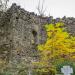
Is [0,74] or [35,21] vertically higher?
[35,21]

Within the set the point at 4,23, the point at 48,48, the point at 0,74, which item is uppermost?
the point at 4,23

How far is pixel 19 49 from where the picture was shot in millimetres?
17562

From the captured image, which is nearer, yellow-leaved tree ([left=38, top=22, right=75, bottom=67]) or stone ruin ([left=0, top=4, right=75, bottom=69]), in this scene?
yellow-leaved tree ([left=38, top=22, right=75, bottom=67])

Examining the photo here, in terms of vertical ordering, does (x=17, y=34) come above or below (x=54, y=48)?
above

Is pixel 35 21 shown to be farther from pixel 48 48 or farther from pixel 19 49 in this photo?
pixel 48 48

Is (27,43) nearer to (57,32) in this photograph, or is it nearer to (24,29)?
(24,29)

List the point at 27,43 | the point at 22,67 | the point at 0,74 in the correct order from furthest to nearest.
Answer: the point at 27,43 < the point at 22,67 < the point at 0,74

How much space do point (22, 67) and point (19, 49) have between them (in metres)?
3.09

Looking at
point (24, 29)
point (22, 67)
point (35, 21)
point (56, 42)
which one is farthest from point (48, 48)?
point (35, 21)

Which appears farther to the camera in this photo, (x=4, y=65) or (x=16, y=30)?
(x=16, y=30)

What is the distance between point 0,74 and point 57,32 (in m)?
3.80

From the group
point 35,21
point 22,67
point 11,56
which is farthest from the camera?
point 35,21

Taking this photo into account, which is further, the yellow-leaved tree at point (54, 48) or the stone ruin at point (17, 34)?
the stone ruin at point (17, 34)

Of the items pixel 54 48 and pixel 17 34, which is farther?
pixel 17 34
